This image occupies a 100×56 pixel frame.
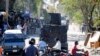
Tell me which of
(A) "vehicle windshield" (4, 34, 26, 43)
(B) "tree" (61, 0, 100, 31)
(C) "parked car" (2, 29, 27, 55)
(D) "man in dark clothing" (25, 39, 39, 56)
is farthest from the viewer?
(B) "tree" (61, 0, 100, 31)

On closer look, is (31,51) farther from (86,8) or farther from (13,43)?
(86,8)

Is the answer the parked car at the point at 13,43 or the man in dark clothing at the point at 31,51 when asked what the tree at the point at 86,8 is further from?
the man in dark clothing at the point at 31,51

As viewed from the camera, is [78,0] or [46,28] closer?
[46,28]

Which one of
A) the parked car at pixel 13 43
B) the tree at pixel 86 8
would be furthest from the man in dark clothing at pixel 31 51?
the tree at pixel 86 8

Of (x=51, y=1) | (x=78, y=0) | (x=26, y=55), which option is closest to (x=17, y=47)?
(x=26, y=55)

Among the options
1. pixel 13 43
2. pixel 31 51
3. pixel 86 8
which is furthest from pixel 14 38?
pixel 86 8

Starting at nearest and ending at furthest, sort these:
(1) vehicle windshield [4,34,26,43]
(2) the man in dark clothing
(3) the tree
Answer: (2) the man in dark clothing, (1) vehicle windshield [4,34,26,43], (3) the tree

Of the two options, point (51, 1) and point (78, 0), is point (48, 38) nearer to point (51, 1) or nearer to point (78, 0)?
point (78, 0)

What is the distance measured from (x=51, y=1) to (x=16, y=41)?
93.5 metres

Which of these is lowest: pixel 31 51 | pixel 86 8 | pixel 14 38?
pixel 14 38

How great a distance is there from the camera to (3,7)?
48.8m

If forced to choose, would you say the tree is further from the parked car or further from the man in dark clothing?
the man in dark clothing

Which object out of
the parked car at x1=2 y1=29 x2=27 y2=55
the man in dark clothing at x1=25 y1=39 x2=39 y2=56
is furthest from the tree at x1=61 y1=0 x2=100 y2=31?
the man in dark clothing at x1=25 y1=39 x2=39 y2=56

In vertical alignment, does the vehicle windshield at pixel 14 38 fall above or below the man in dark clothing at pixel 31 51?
below
